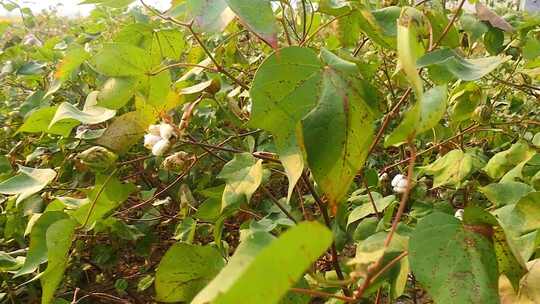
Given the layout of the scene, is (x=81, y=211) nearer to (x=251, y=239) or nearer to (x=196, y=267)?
(x=196, y=267)

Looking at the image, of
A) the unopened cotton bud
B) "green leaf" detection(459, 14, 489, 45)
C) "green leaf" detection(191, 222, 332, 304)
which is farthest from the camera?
"green leaf" detection(459, 14, 489, 45)

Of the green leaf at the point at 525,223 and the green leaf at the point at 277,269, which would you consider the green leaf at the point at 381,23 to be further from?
the green leaf at the point at 277,269

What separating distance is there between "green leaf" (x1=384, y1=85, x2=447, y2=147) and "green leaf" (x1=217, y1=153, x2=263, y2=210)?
0.85 ft

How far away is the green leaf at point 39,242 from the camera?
0.79 metres

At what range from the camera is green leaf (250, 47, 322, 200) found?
0.50 m

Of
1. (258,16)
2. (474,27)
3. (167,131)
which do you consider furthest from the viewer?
(474,27)

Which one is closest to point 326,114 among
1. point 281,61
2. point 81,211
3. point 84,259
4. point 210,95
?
point 281,61

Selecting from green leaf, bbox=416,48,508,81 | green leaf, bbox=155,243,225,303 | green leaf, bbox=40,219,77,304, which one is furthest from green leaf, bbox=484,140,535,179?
green leaf, bbox=40,219,77,304

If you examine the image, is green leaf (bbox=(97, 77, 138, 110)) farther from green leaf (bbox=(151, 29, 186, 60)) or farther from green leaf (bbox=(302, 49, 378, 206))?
green leaf (bbox=(302, 49, 378, 206))

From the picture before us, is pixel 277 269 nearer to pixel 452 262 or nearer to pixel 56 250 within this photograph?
pixel 452 262

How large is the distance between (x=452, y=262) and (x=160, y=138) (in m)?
0.39

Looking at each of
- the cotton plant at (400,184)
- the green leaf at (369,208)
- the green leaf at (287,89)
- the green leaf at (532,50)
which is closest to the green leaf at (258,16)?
the green leaf at (287,89)

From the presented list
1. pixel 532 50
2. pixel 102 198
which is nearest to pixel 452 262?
pixel 102 198

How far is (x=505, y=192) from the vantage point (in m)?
0.77
